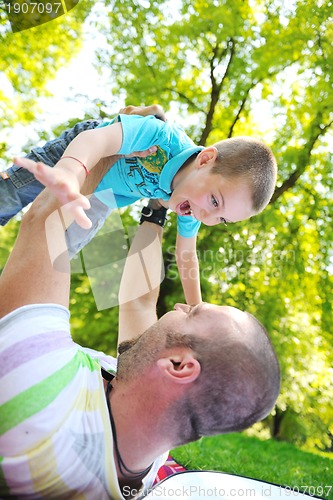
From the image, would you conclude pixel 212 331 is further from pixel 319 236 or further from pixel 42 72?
pixel 42 72

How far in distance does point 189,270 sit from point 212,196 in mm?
520

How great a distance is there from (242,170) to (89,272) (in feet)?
16.5

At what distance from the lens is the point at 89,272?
6555 millimetres

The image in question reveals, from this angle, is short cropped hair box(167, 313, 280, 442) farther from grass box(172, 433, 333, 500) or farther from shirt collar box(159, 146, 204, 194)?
grass box(172, 433, 333, 500)

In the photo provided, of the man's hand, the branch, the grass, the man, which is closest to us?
the man

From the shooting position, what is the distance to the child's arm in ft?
6.95

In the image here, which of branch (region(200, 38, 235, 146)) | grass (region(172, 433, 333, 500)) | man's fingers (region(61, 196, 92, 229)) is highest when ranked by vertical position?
man's fingers (region(61, 196, 92, 229))

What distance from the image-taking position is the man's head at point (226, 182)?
1752 millimetres

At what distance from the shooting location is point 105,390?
3.39 feet

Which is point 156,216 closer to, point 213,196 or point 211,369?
point 213,196

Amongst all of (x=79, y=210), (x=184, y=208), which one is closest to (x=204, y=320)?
(x=79, y=210)

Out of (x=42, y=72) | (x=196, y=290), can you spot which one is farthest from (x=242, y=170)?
(x=42, y=72)
